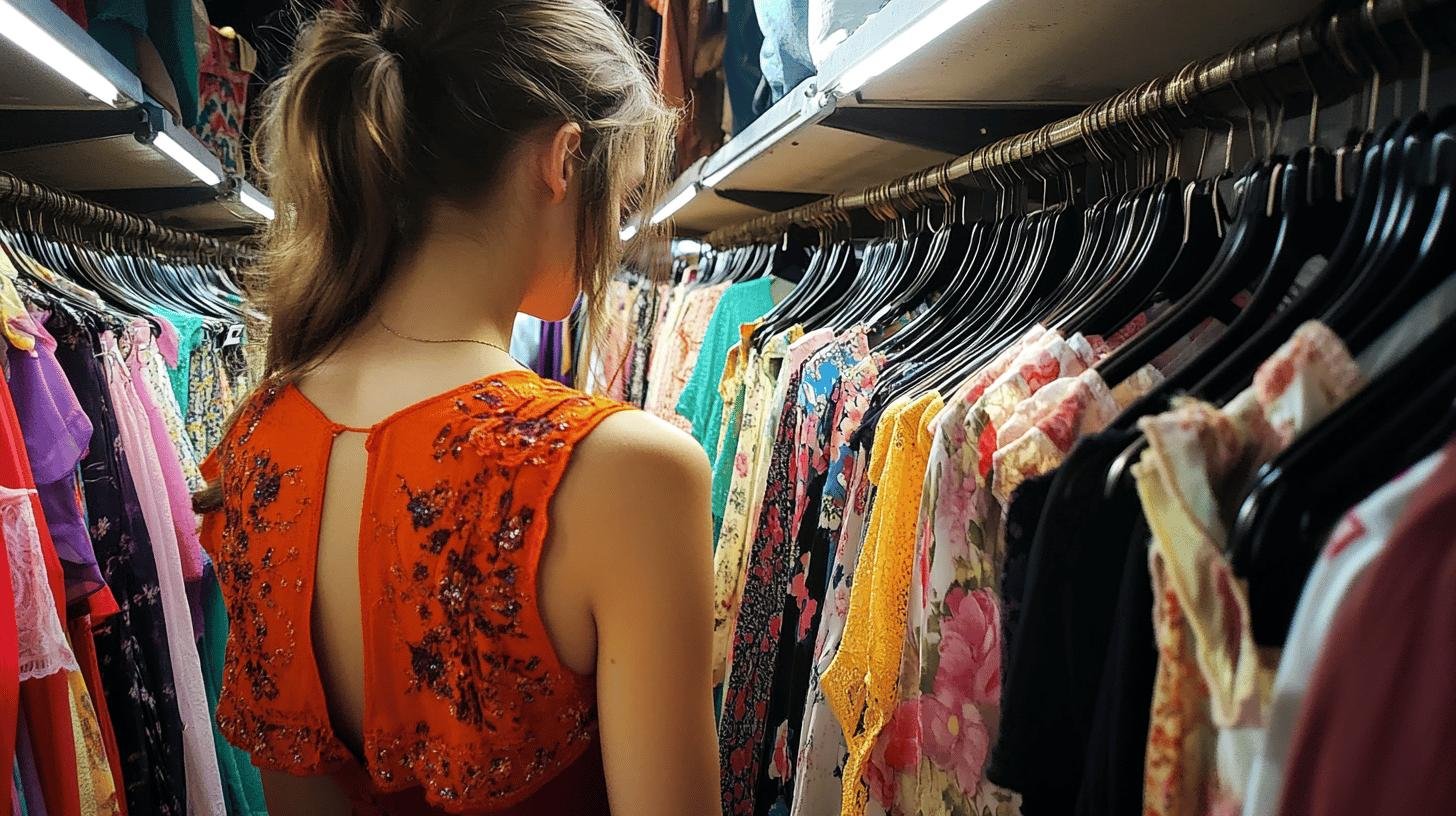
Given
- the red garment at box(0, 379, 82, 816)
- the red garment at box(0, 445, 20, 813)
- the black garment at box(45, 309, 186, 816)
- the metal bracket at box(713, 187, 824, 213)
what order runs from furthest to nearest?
the metal bracket at box(713, 187, 824, 213) → the black garment at box(45, 309, 186, 816) → the red garment at box(0, 379, 82, 816) → the red garment at box(0, 445, 20, 813)

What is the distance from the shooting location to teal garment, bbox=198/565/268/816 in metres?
1.86

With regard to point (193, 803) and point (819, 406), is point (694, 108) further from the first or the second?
point (193, 803)

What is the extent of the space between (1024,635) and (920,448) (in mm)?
302

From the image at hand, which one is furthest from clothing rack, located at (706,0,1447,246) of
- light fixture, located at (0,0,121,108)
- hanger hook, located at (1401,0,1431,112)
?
light fixture, located at (0,0,121,108)

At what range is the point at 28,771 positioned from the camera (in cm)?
118

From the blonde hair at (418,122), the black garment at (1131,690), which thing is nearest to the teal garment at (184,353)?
the blonde hair at (418,122)

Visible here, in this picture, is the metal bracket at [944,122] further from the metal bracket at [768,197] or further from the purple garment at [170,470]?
the purple garment at [170,470]

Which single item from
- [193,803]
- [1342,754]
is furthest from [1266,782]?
[193,803]

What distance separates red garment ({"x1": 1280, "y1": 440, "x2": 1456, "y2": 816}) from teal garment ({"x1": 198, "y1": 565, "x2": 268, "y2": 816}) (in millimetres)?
1887

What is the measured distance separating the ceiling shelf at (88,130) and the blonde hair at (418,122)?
1.18ft

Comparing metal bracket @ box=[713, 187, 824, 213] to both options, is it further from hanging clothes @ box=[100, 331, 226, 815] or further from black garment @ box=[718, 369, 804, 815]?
hanging clothes @ box=[100, 331, 226, 815]

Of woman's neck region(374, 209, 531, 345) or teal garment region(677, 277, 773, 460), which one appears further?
teal garment region(677, 277, 773, 460)

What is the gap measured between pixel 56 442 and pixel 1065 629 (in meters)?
1.21

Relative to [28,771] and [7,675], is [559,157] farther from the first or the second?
[28,771]
